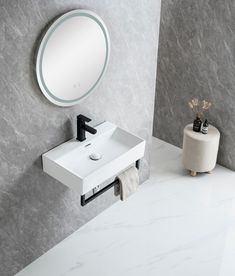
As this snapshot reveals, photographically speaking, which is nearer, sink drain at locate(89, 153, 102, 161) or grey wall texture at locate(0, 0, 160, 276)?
grey wall texture at locate(0, 0, 160, 276)

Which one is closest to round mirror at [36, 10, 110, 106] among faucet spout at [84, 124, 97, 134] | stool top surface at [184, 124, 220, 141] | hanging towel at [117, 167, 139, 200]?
faucet spout at [84, 124, 97, 134]

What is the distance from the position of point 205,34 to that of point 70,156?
1.70 metres

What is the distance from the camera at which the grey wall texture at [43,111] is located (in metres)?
2.69

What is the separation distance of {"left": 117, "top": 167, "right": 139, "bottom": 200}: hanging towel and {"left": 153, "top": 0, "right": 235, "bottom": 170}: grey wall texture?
122 cm

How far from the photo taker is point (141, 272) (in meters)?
3.39

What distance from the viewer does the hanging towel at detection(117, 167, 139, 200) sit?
134 inches

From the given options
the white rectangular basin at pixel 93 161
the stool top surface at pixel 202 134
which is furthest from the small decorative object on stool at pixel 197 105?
the white rectangular basin at pixel 93 161

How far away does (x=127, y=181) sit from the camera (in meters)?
3.42

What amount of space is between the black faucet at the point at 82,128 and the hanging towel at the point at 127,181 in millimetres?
412

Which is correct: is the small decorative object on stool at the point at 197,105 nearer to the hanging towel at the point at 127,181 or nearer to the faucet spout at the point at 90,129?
the hanging towel at the point at 127,181

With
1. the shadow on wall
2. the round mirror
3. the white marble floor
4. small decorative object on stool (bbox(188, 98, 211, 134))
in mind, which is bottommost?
the white marble floor

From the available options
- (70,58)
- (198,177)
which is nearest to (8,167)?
(70,58)

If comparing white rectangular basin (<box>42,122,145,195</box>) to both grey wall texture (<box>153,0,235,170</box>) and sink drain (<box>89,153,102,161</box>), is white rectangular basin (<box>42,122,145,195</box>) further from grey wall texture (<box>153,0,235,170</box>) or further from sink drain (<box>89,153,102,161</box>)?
grey wall texture (<box>153,0,235,170</box>)

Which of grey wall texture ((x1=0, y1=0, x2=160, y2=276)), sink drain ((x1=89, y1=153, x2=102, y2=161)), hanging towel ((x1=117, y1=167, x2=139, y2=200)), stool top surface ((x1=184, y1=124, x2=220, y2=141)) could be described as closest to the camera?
grey wall texture ((x1=0, y1=0, x2=160, y2=276))
